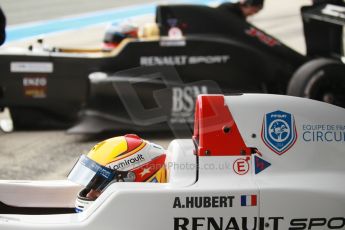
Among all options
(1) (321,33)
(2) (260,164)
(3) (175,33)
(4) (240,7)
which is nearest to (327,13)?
(1) (321,33)

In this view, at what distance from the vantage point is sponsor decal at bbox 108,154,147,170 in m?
3.90

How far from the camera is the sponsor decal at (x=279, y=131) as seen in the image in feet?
12.7

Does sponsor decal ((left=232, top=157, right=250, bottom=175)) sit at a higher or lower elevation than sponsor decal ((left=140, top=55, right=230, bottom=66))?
higher

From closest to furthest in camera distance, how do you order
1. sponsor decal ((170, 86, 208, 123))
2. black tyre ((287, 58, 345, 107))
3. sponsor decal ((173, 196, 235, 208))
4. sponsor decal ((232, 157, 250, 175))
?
sponsor decal ((173, 196, 235, 208)) < sponsor decal ((232, 157, 250, 175)) < sponsor decal ((170, 86, 208, 123)) < black tyre ((287, 58, 345, 107))

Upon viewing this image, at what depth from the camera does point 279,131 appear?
12.7ft

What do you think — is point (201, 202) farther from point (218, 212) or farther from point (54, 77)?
point (54, 77)

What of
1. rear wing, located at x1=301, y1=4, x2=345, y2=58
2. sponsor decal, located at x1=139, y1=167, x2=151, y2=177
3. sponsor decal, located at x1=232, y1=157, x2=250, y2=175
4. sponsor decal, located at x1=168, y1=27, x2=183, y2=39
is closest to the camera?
sponsor decal, located at x1=232, y1=157, x2=250, y2=175

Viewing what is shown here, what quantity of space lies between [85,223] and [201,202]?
61cm

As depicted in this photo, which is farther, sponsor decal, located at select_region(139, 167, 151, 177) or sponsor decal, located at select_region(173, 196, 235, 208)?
sponsor decal, located at select_region(139, 167, 151, 177)

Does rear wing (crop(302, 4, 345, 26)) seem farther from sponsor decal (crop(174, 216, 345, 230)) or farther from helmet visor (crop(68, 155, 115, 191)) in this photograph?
helmet visor (crop(68, 155, 115, 191))

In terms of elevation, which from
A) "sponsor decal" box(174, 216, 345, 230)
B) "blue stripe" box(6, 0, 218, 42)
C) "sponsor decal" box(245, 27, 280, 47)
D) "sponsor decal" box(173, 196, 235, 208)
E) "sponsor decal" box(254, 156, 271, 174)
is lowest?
"blue stripe" box(6, 0, 218, 42)

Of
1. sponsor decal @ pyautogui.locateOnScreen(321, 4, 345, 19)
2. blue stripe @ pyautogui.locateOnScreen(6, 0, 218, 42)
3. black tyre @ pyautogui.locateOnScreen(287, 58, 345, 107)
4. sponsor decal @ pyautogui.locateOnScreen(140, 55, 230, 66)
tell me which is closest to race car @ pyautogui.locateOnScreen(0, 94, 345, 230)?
black tyre @ pyautogui.locateOnScreen(287, 58, 345, 107)

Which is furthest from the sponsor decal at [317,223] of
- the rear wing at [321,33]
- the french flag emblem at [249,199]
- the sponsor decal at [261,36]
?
the rear wing at [321,33]

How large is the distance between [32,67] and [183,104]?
166 centimetres
